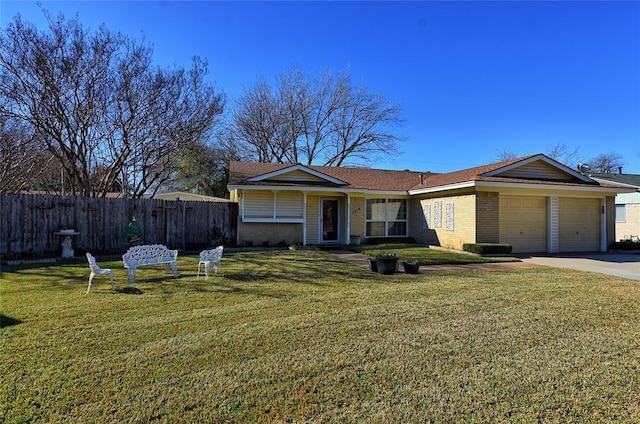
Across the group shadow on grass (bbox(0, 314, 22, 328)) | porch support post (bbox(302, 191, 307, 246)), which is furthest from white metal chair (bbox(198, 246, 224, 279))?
porch support post (bbox(302, 191, 307, 246))

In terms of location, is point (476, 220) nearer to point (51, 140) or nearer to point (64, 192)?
point (51, 140)

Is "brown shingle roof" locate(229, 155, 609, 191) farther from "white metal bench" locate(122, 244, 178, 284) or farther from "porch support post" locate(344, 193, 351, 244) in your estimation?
"white metal bench" locate(122, 244, 178, 284)

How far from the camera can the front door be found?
55.0 ft

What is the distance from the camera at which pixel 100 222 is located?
1259 centimetres

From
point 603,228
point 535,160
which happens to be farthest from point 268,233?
point 603,228

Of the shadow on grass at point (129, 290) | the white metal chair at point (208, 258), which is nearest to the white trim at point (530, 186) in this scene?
the white metal chair at point (208, 258)

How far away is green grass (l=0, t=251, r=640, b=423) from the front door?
9.98 m

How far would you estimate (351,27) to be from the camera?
540 inches

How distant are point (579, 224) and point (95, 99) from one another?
20.2 meters

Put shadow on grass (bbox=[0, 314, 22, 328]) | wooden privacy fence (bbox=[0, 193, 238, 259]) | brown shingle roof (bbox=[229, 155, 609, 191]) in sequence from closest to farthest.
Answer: shadow on grass (bbox=[0, 314, 22, 328])
wooden privacy fence (bbox=[0, 193, 238, 259])
brown shingle roof (bbox=[229, 155, 609, 191])

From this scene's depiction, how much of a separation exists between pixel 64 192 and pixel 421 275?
20233 mm

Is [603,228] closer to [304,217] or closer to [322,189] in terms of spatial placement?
[322,189]

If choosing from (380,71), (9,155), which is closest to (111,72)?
(9,155)

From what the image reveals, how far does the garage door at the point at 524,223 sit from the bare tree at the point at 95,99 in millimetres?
13987
